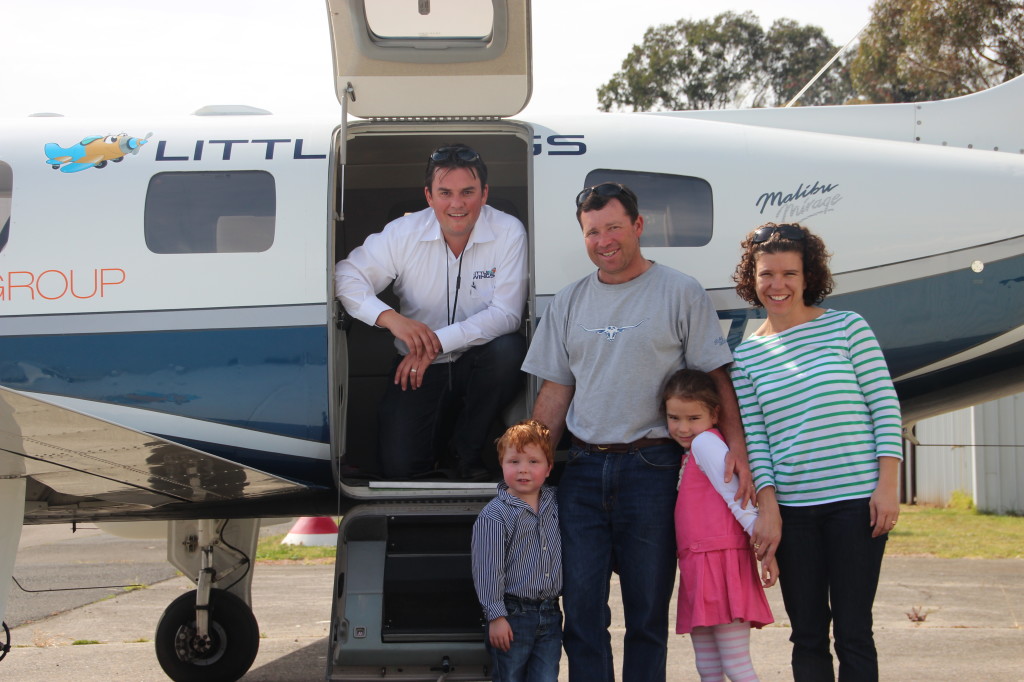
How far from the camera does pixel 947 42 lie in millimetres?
26391

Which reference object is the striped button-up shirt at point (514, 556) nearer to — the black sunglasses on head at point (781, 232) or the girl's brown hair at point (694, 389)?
the girl's brown hair at point (694, 389)

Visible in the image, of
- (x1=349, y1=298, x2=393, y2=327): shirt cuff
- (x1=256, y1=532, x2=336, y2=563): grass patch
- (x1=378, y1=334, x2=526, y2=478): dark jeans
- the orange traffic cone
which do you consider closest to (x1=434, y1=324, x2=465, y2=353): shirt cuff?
(x1=378, y1=334, x2=526, y2=478): dark jeans

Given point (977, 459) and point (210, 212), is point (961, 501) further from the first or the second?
point (210, 212)

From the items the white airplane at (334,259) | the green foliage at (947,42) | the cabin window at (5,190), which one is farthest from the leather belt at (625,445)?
the green foliage at (947,42)

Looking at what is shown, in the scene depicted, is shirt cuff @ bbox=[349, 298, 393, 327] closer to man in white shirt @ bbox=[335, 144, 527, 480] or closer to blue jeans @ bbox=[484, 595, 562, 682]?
man in white shirt @ bbox=[335, 144, 527, 480]

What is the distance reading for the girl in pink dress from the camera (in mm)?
4004

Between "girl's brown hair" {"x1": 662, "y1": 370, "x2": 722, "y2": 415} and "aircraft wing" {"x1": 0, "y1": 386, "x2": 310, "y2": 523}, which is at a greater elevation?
"girl's brown hair" {"x1": 662, "y1": 370, "x2": 722, "y2": 415}

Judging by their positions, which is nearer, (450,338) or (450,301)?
(450,338)

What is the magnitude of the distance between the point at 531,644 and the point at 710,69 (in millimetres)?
36176

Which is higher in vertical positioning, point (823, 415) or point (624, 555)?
point (823, 415)

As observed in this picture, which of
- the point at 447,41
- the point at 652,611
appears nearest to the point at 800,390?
the point at 652,611

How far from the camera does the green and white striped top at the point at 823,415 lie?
3.82 meters

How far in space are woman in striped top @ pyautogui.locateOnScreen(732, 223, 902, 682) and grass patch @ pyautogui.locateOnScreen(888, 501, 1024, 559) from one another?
32.1 feet

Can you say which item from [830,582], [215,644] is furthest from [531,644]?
[215,644]
